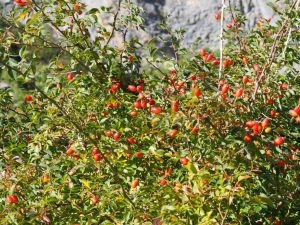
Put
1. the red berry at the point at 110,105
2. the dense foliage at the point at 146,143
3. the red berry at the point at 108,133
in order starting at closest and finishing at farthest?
the dense foliage at the point at 146,143
the red berry at the point at 108,133
the red berry at the point at 110,105

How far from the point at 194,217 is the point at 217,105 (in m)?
0.52

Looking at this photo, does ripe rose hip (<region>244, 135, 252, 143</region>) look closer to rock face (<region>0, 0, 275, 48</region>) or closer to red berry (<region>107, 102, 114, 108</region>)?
red berry (<region>107, 102, 114, 108</region>)

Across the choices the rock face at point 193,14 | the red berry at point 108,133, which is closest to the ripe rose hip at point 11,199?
the red berry at point 108,133

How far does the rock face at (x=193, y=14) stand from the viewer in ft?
45.7

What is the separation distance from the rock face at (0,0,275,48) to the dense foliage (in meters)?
10.9

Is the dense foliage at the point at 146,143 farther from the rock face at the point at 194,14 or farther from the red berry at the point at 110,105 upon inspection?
the rock face at the point at 194,14

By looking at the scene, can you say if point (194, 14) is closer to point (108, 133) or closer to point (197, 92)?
point (108, 133)

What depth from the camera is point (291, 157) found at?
2.45m

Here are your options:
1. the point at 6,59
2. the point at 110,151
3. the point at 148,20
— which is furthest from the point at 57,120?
the point at 148,20

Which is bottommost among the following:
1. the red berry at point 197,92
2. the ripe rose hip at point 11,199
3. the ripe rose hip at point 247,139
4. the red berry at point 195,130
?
the ripe rose hip at point 11,199

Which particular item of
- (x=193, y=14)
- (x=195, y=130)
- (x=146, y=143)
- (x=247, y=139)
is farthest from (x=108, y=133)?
(x=193, y=14)

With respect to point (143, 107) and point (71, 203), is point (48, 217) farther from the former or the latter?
point (143, 107)

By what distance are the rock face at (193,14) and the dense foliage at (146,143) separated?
35.7 feet

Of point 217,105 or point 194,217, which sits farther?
point 217,105
